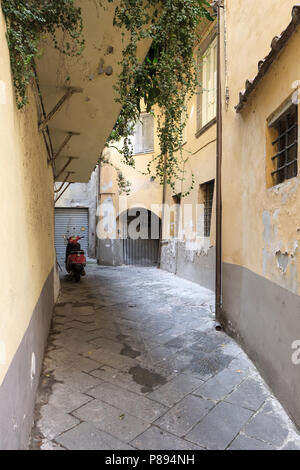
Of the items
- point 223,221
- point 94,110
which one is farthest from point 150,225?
point 94,110

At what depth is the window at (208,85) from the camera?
7.61 meters

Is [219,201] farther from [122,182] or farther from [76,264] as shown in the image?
[122,182]

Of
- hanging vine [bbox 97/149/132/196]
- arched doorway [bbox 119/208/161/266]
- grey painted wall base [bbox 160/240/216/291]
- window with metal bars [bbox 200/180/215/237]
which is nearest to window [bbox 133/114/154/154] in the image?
hanging vine [bbox 97/149/132/196]

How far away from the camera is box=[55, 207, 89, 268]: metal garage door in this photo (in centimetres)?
1376

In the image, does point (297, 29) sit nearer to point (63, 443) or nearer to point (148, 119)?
point (63, 443)

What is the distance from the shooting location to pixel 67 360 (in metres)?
3.70

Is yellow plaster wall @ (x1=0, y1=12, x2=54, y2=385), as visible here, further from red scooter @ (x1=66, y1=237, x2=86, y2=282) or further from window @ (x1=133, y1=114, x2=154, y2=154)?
window @ (x1=133, y1=114, x2=154, y2=154)

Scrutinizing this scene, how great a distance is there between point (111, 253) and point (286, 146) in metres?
Result: 10.1

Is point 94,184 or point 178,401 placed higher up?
point 94,184

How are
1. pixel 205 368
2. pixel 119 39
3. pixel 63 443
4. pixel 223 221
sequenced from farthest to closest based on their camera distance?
pixel 223 221, pixel 205 368, pixel 119 39, pixel 63 443

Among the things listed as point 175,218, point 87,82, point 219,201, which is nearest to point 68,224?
point 175,218

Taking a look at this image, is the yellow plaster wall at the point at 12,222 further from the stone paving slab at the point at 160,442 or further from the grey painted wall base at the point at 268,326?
the grey painted wall base at the point at 268,326

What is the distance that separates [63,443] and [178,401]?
103 centimetres

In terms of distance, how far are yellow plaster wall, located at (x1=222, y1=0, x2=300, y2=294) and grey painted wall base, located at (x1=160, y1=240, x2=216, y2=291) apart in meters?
2.83
